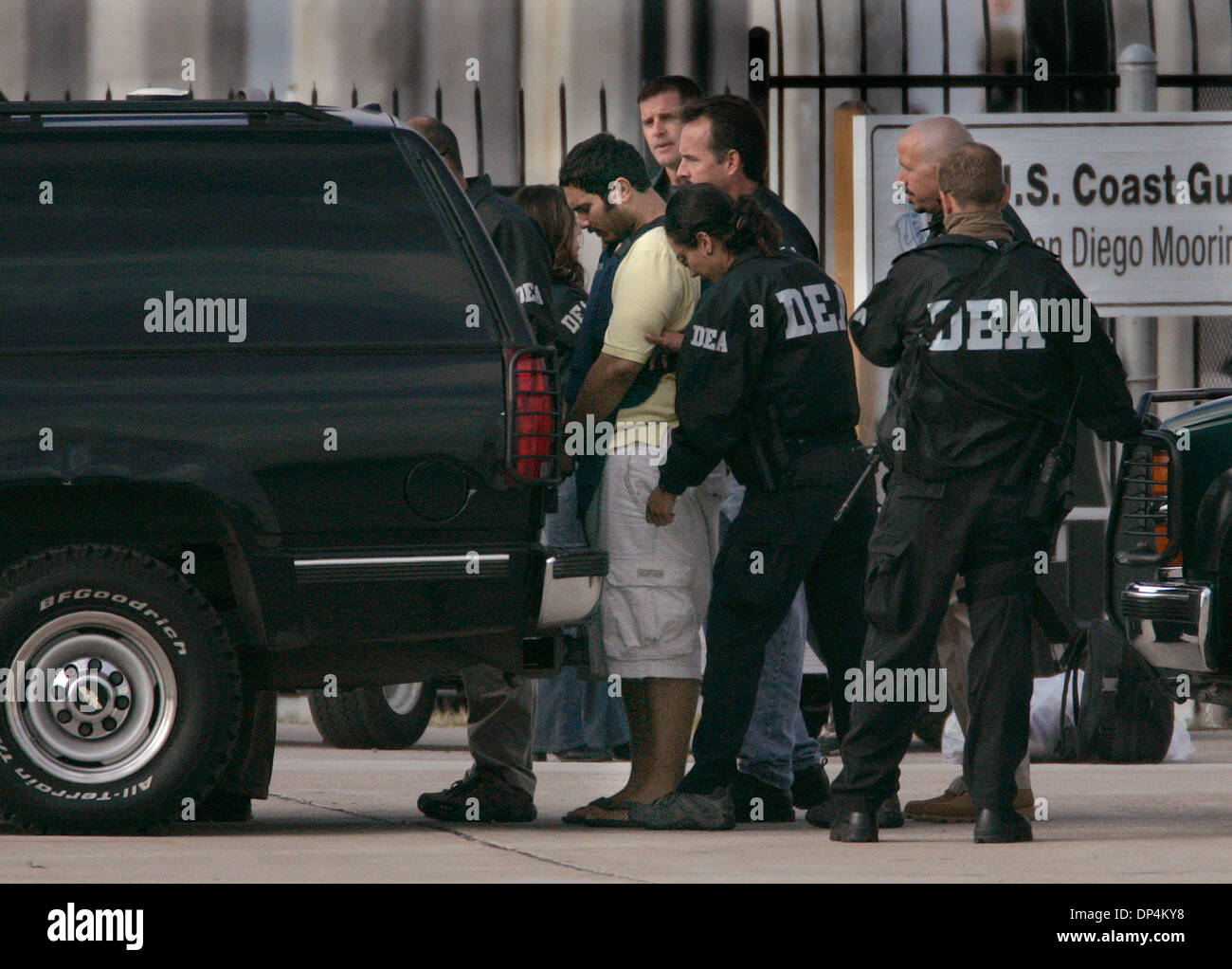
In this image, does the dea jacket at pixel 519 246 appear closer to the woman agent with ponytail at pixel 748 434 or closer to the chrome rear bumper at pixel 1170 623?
the woman agent with ponytail at pixel 748 434

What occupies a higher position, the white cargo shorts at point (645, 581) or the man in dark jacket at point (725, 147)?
the man in dark jacket at point (725, 147)

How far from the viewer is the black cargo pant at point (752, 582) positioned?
737 cm

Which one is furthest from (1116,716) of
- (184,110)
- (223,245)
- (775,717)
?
(184,110)

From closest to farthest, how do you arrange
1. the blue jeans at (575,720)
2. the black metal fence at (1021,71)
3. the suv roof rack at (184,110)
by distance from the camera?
1. the suv roof rack at (184,110)
2. the blue jeans at (575,720)
3. the black metal fence at (1021,71)

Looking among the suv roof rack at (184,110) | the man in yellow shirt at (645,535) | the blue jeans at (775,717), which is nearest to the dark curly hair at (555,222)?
the man in yellow shirt at (645,535)

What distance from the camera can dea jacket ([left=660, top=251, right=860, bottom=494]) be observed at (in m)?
7.27

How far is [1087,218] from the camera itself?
Result: 1102 centimetres

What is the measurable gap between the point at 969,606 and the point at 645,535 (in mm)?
1020

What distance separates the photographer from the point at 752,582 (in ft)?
24.1

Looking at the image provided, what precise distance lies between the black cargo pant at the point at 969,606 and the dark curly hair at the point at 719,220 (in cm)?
90

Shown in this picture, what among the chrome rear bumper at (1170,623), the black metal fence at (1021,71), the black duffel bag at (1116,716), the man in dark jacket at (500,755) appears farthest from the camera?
the black metal fence at (1021,71)
